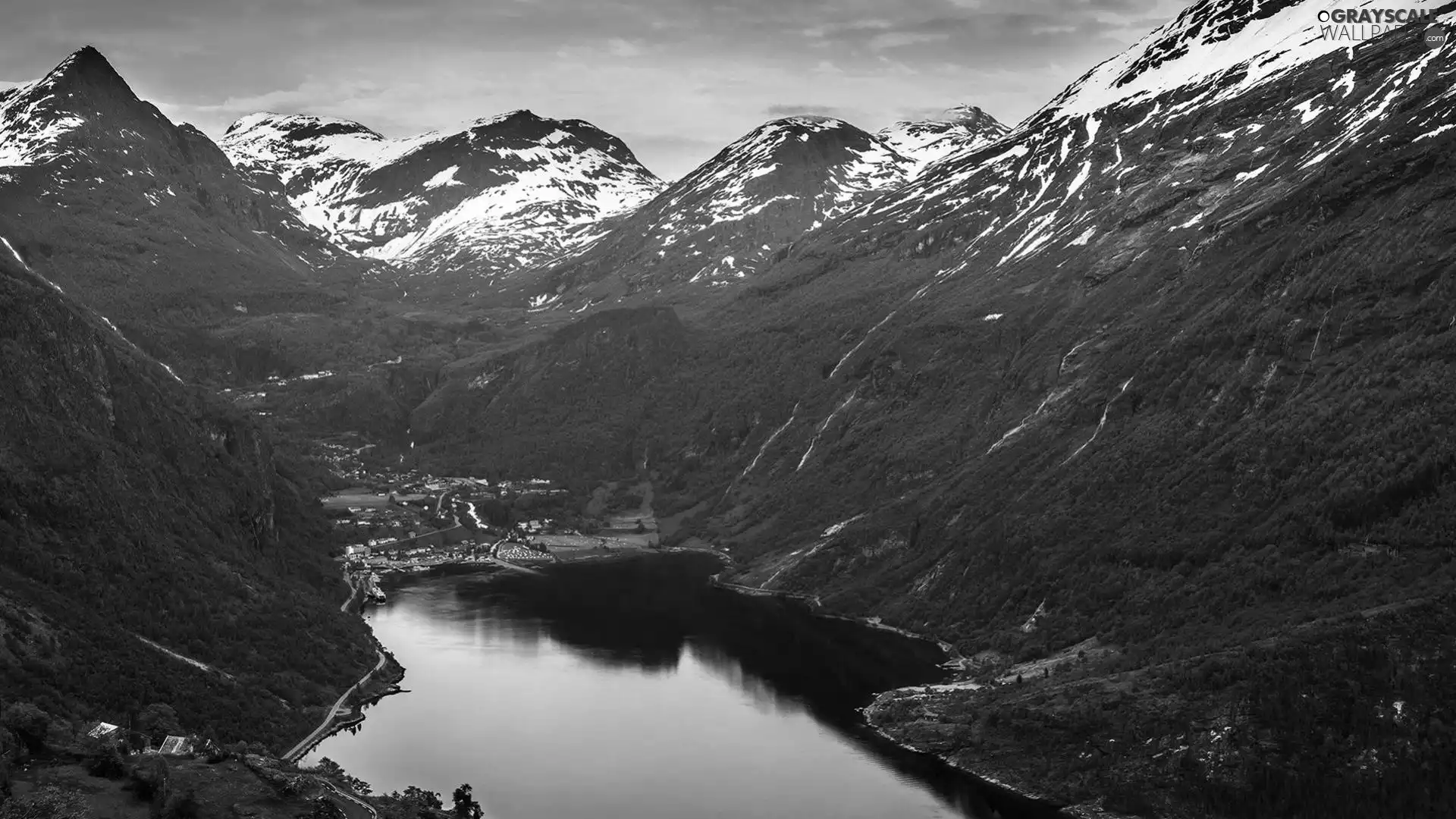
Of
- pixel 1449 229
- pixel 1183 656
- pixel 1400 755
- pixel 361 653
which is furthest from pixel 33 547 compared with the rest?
pixel 1449 229

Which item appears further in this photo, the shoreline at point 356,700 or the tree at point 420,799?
the shoreline at point 356,700

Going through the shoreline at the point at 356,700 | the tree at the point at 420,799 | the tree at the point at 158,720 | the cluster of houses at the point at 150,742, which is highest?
the shoreline at the point at 356,700

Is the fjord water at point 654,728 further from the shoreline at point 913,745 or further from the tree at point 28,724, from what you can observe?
the tree at point 28,724

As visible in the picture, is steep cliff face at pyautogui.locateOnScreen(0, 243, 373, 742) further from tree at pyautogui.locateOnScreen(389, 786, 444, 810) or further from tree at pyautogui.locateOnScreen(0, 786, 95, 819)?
tree at pyautogui.locateOnScreen(0, 786, 95, 819)

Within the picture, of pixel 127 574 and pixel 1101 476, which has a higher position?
pixel 1101 476

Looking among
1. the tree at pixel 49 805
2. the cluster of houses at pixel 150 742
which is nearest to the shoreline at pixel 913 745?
the cluster of houses at pixel 150 742

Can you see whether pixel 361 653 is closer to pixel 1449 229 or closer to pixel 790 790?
pixel 790 790
